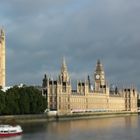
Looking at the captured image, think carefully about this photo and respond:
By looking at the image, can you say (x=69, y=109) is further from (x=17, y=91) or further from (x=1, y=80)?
(x=17, y=91)

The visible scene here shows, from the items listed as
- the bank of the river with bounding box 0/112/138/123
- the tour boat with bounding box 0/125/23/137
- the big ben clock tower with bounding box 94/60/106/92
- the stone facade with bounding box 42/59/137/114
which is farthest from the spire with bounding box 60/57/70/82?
the tour boat with bounding box 0/125/23/137

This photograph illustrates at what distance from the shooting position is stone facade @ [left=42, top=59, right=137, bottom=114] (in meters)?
126

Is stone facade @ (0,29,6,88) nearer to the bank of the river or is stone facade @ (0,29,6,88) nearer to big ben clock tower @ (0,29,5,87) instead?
big ben clock tower @ (0,29,5,87)

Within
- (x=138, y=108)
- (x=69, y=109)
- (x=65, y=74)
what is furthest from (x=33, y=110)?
(x=138, y=108)

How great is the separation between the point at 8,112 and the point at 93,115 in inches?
1714

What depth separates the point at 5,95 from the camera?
313ft

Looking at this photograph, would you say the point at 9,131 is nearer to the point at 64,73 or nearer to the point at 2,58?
the point at 2,58

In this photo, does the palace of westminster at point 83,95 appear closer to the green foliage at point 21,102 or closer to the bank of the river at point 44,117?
the bank of the river at point 44,117

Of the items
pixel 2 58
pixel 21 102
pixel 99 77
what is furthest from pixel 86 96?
pixel 21 102

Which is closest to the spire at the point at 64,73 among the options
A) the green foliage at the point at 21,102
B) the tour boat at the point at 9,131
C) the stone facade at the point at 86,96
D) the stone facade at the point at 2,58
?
the stone facade at the point at 86,96

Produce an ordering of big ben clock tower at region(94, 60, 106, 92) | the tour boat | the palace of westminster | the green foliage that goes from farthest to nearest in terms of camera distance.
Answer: big ben clock tower at region(94, 60, 106, 92)
the palace of westminster
the green foliage
the tour boat

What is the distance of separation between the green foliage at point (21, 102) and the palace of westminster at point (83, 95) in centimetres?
1493

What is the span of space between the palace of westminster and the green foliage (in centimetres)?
1493

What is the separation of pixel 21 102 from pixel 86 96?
5141 cm
